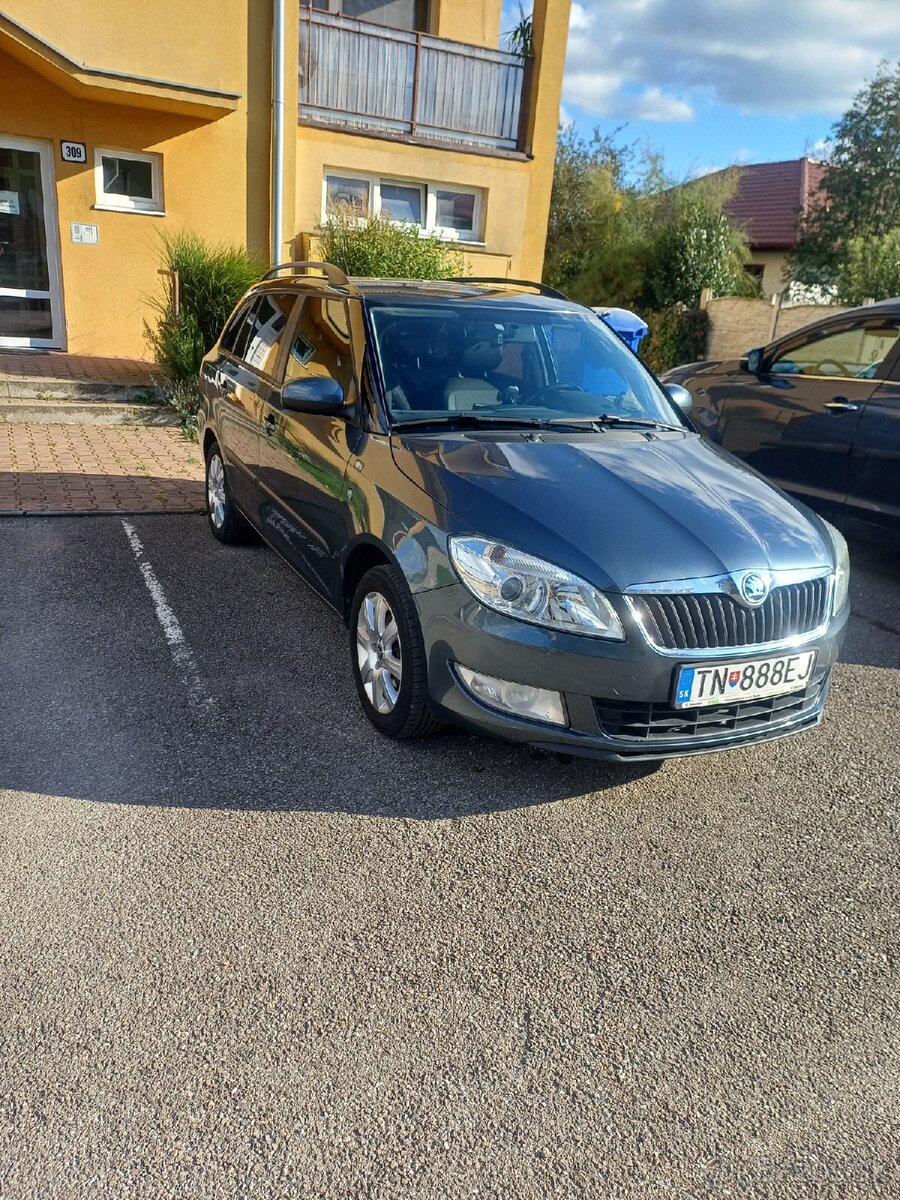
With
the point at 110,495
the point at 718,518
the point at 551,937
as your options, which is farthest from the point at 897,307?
the point at 110,495

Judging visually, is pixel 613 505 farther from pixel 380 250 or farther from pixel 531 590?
pixel 380 250

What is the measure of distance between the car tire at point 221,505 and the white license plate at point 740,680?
380cm

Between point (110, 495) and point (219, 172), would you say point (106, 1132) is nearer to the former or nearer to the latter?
point (110, 495)

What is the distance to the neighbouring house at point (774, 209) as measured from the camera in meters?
29.2

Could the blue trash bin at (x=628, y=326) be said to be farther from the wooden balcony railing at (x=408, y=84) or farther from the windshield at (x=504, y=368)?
the windshield at (x=504, y=368)

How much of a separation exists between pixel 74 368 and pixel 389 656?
9151mm

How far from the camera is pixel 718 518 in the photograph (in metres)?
3.58

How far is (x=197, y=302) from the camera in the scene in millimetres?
10523

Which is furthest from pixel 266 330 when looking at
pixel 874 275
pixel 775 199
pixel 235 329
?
pixel 775 199

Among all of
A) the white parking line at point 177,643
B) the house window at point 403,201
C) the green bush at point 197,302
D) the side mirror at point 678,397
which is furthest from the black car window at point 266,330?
the house window at point 403,201

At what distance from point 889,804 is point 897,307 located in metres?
4.01

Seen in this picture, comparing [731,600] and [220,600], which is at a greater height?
[731,600]

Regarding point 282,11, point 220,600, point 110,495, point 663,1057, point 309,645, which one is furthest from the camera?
point 282,11

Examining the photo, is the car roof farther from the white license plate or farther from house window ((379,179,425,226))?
house window ((379,179,425,226))
